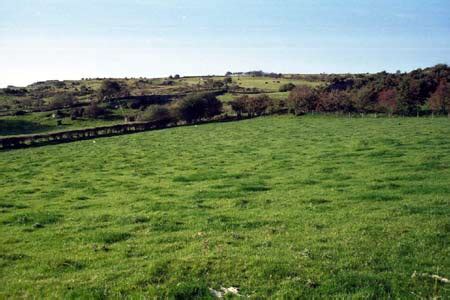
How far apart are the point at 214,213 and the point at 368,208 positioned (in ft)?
18.9

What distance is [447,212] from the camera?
1453 cm

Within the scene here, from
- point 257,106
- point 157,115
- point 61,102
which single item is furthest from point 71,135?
point 257,106

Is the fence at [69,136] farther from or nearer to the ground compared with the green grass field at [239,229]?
nearer to the ground

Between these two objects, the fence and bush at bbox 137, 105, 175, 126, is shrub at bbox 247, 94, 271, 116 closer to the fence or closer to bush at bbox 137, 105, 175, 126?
bush at bbox 137, 105, 175, 126

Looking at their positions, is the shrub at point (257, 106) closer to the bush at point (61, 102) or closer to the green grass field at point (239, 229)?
the bush at point (61, 102)

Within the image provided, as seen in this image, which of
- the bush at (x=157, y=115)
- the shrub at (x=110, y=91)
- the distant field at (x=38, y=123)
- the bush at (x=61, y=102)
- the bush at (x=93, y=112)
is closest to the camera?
the distant field at (x=38, y=123)

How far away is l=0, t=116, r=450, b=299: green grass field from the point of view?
973cm

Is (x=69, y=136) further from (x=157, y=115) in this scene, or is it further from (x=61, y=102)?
(x=61, y=102)

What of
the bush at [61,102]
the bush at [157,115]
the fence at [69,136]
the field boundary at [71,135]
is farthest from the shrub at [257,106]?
the bush at [61,102]

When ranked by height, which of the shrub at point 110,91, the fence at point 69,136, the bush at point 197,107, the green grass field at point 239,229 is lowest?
the fence at point 69,136

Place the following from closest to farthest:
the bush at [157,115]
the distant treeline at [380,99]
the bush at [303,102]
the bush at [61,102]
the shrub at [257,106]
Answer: the distant treeline at [380,99] < the bush at [157,115] < the bush at [303,102] < the shrub at [257,106] < the bush at [61,102]

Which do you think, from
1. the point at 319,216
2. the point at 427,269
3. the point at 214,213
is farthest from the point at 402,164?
the point at 427,269

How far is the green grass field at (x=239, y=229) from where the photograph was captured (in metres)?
9.73

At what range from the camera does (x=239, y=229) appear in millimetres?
14117
